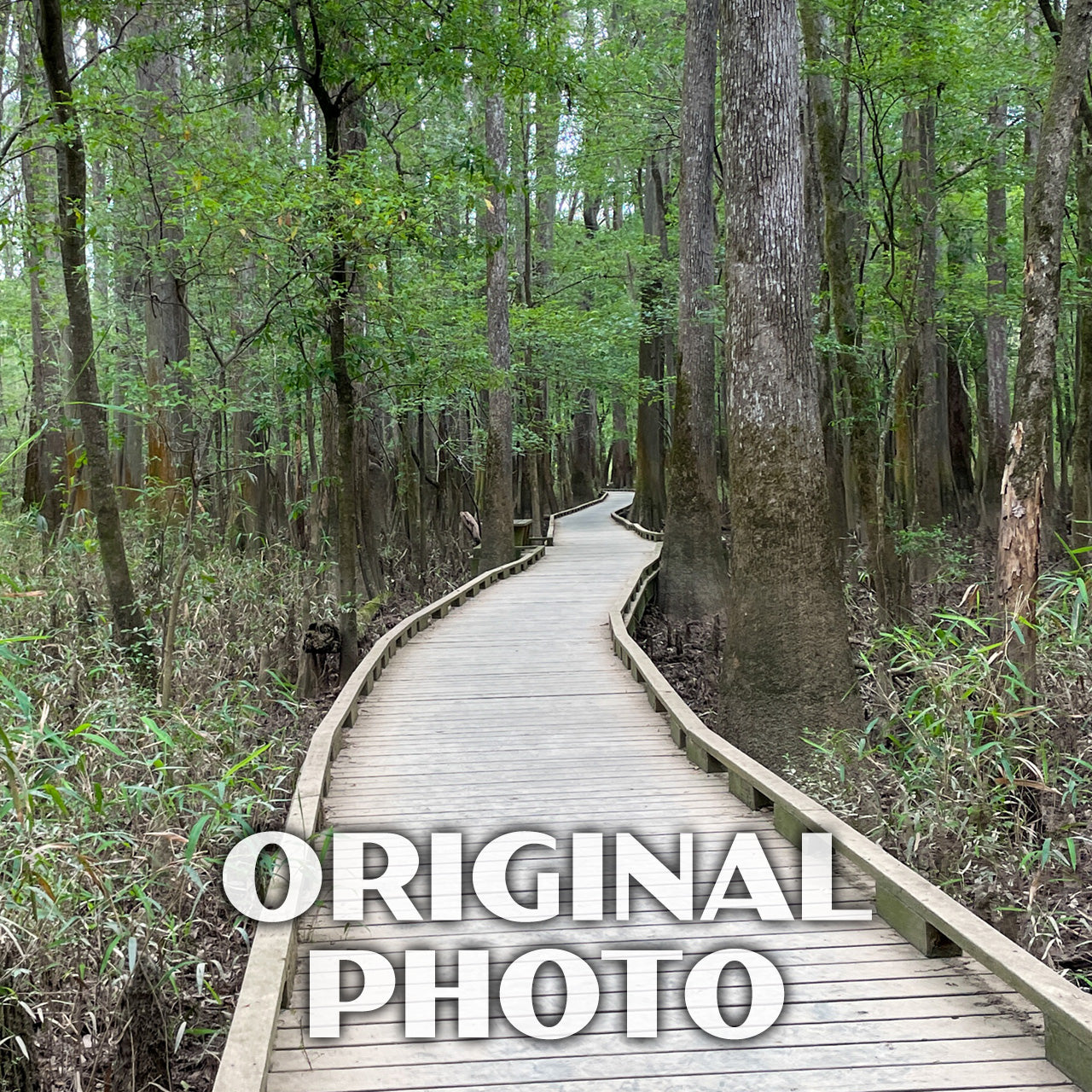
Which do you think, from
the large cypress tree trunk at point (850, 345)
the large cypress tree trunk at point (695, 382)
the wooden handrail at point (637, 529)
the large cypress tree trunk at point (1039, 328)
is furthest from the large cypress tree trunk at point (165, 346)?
the wooden handrail at point (637, 529)

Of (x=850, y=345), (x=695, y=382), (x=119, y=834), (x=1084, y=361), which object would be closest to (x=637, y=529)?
(x=695, y=382)

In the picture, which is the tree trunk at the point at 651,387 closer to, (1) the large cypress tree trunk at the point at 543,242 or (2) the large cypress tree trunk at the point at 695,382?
(1) the large cypress tree trunk at the point at 543,242

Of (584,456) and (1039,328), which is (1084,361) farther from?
(584,456)

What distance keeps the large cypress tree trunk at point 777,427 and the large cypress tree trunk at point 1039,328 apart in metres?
1.12

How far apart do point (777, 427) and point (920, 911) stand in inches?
151

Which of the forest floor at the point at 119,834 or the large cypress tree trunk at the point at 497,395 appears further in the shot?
the large cypress tree trunk at the point at 497,395

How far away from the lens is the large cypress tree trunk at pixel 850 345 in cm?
955

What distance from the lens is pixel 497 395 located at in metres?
16.0

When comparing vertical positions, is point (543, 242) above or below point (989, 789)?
above

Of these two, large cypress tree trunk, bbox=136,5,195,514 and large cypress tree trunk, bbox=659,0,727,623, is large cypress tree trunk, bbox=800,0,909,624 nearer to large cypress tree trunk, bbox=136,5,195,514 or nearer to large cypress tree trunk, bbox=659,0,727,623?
large cypress tree trunk, bbox=659,0,727,623

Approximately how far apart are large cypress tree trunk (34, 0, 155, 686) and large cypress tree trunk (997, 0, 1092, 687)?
5638 millimetres

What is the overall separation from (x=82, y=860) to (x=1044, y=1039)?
284 cm

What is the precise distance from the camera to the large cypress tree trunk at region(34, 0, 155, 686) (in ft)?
21.5

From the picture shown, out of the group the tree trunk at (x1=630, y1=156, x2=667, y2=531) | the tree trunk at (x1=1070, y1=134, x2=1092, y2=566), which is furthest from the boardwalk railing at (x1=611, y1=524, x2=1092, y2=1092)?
the tree trunk at (x1=630, y1=156, x2=667, y2=531)
